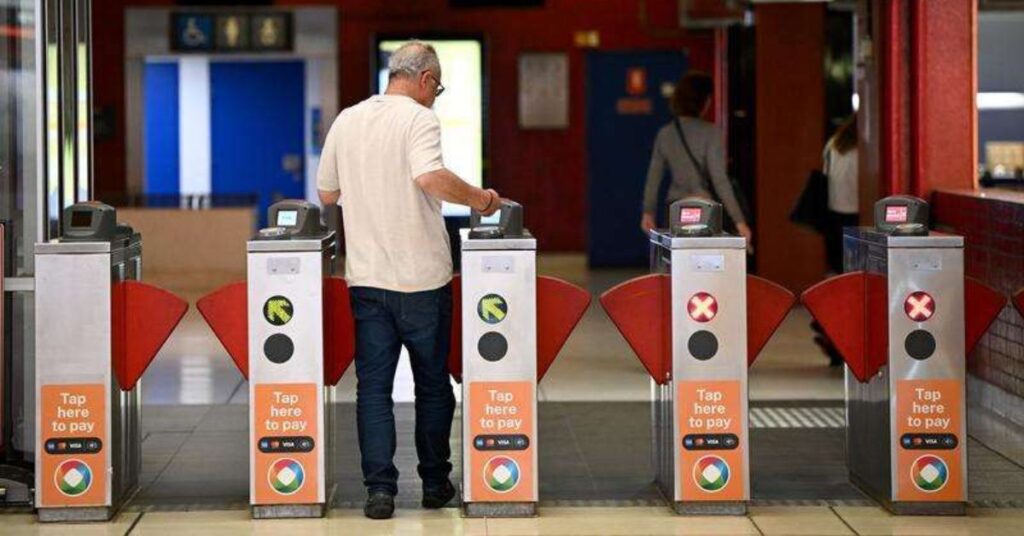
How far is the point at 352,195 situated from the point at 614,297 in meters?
0.97

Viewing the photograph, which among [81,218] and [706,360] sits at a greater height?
[81,218]

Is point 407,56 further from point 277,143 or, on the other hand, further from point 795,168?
point 277,143

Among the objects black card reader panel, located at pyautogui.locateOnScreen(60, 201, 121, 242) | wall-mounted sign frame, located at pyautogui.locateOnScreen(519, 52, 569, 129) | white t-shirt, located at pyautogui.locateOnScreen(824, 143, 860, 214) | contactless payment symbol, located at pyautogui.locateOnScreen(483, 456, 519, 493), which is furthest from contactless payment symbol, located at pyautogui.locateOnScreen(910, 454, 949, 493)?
wall-mounted sign frame, located at pyautogui.locateOnScreen(519, 52, 569, 129)

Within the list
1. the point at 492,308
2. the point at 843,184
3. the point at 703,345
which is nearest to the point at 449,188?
the point at 492,308

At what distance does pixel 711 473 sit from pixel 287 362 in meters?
1.46

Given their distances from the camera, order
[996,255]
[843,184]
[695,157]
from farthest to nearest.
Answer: [843,184]
[695,157]
[996,255]

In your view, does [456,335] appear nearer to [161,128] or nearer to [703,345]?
[703,345]

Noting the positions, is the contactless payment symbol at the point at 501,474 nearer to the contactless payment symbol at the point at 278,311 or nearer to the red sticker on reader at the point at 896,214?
the contactless payment symbol at the point at 278,311

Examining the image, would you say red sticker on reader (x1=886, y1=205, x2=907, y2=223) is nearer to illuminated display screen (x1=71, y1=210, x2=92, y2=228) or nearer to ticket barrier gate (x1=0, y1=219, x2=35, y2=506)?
illuminated display screen (x1=71, y1=210, x2=92, y2=228)

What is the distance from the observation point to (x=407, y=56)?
6250 mm

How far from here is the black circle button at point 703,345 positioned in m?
6.27

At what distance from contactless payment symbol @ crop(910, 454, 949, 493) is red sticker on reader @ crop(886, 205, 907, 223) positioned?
800mm

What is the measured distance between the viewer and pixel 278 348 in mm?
6207

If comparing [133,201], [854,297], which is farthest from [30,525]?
[133,201]
